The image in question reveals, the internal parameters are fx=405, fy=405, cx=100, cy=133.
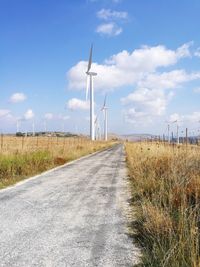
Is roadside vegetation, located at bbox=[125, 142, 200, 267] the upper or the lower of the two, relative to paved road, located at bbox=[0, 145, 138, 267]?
upper

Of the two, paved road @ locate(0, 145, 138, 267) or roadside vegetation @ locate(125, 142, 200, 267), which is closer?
roadside vegetation @ locate(125, 142, 200, 267)

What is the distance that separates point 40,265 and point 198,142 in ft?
38.0

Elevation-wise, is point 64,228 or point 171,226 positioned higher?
point 171,226

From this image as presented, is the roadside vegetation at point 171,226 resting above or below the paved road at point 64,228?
above

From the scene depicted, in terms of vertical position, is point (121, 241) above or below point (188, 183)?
below

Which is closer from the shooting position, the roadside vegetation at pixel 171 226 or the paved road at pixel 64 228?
the roadside vegetation at pixel 171 226

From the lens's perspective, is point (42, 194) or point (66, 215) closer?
point (66, 215)

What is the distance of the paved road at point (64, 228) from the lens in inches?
238

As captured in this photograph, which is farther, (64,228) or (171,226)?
(64,228)

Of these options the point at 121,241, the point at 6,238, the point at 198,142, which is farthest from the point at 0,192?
the point at 198,142

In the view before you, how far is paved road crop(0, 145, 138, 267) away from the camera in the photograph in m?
6.05

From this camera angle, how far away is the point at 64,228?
311 inches

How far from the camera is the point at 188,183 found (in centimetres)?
967

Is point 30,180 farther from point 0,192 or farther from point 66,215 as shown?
point 66,215
